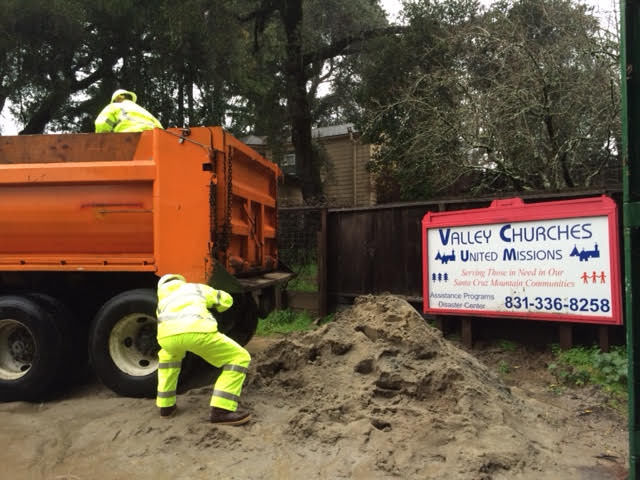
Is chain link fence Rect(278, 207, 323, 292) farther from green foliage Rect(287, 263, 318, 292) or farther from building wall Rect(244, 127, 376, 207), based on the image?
building wall Rect(244, 127, 376, 207)

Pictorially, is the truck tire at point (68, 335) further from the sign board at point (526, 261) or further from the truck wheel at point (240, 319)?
the sign board at point (526, 261)

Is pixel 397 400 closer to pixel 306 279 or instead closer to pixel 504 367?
pixel 504 367

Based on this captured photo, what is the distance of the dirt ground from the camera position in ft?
10.8

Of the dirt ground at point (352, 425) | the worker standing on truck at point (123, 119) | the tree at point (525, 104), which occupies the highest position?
the tree at point (525, 104)

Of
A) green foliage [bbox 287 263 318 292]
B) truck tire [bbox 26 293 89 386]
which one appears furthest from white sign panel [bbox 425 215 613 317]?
truck tire [bbox 26 293 89 386]

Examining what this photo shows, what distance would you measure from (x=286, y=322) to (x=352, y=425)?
4726mm

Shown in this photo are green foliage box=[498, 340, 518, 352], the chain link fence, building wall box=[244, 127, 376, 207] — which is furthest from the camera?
building wall box=[244, 127, 376, 207]

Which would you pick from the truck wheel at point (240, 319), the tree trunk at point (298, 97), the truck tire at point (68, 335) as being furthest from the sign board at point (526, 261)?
the tree trunk at point (298, 97)

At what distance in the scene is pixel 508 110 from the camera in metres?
8.23

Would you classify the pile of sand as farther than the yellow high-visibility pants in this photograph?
No

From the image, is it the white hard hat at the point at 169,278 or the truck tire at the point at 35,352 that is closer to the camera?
the white hard hat at the point at 169,278

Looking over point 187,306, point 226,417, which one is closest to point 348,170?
point 187,306

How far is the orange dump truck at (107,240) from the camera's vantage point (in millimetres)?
4664

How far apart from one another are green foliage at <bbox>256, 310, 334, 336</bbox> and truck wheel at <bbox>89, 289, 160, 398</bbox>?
3156mm
